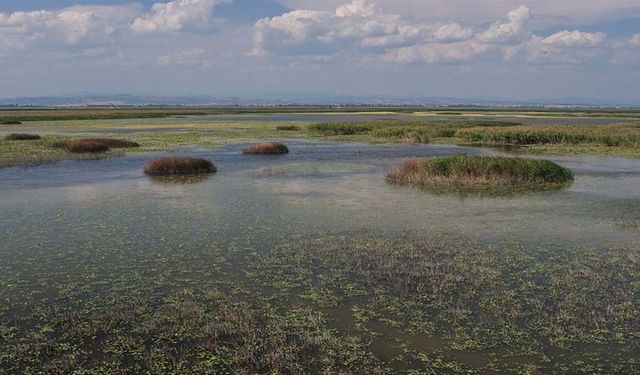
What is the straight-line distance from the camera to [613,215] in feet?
76.6

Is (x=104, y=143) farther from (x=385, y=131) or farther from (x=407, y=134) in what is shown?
(x=385, y=131)

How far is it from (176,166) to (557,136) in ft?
138

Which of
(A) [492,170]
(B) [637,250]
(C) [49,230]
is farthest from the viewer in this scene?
(A) [492,170]

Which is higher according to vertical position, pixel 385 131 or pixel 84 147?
pixel 385 131

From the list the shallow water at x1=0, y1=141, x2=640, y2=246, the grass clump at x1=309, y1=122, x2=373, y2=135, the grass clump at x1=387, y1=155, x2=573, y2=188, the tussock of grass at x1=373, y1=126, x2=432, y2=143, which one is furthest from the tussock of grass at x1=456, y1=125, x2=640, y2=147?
the grass clump at x1=387, y1=155, x2=573, y2=188

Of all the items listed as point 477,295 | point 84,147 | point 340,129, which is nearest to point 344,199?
point 477,295

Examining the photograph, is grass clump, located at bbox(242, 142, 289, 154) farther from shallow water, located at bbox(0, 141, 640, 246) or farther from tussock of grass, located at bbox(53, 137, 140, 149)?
tussock of grass, located at bbox(53, 137, 140, 149)

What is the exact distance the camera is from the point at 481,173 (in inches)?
1288

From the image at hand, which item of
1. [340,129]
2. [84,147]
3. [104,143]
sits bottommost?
[84,147]

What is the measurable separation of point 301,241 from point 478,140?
52261 mm

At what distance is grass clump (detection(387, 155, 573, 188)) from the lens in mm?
32125

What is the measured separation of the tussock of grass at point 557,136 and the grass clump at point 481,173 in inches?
1120

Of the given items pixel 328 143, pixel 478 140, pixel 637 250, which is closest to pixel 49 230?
pixel 637 250

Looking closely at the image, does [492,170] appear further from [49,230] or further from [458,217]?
[49,230]
